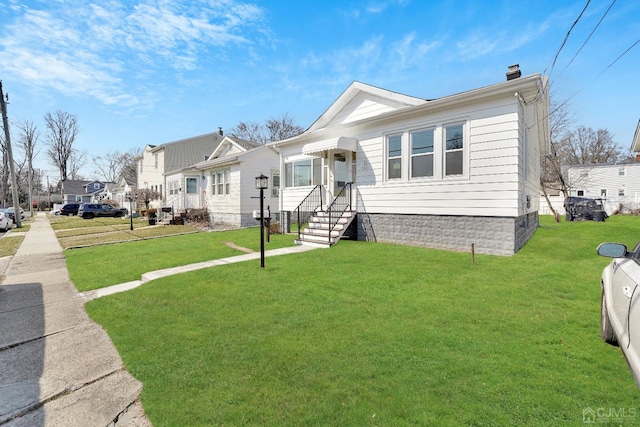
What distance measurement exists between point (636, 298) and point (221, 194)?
1856 centimetres

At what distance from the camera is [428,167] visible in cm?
875

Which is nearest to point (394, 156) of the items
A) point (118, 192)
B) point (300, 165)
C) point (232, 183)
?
point (300, 165)

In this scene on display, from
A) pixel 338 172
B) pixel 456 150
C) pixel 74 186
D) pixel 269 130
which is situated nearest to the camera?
pixel 456 150

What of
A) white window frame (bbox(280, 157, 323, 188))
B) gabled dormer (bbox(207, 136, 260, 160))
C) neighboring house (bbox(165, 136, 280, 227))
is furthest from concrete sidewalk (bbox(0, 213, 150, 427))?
gabled dormer (bbox(207, 136, 260, 160))

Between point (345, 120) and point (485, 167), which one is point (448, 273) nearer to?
point (485, 167)

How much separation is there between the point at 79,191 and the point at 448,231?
67.5 metres

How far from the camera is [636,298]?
2.14m

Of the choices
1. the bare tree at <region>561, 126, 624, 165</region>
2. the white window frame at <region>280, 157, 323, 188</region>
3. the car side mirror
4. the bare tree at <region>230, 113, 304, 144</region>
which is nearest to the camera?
the car side mirror

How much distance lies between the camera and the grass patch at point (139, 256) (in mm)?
6974

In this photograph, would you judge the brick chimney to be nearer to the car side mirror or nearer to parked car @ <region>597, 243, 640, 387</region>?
parked car @ <region>597, 243, 640, 387</region>

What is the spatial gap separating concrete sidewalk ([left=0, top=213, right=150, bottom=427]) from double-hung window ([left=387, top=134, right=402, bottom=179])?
8035mm

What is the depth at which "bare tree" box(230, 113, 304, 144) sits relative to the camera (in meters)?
35.8

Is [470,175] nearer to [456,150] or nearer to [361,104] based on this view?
[456,150]

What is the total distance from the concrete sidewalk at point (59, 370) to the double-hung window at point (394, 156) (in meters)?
8.04
